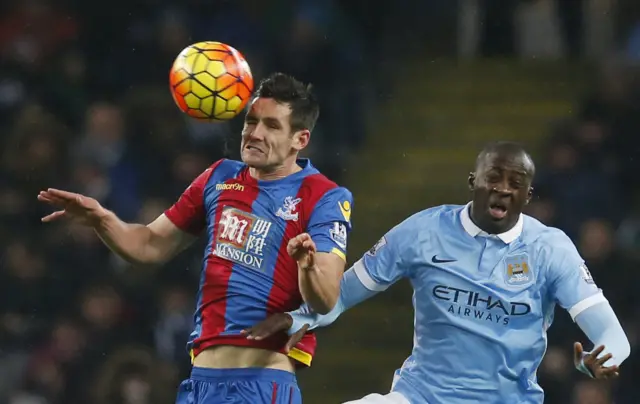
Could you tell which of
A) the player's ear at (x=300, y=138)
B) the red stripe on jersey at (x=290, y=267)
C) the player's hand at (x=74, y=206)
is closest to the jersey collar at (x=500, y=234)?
the red stripe on jersey at (x=290, y=267)

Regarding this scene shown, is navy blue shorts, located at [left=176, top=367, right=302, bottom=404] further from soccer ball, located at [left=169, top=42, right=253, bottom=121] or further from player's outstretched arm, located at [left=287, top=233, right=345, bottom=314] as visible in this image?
soccer ball, located at [left=169, top=42, right=253, bottom=121]

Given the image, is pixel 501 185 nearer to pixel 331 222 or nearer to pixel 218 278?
pixel 331 222

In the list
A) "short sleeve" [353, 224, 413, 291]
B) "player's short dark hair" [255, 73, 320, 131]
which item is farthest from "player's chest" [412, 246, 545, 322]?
"player's short dark hair" [255, 73, 320, 131]

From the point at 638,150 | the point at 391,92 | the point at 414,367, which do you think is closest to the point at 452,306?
the point at 414,367

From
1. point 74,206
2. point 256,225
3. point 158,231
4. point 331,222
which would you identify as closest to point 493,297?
point 331,222

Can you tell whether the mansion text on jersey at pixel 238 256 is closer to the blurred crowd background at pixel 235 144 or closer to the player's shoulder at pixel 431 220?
the player's shoulder at pixel 431 220

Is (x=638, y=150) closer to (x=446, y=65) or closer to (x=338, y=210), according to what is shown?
(x=446, y=65)

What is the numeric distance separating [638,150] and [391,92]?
254 centimetres

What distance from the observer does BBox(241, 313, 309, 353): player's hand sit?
5.18 m

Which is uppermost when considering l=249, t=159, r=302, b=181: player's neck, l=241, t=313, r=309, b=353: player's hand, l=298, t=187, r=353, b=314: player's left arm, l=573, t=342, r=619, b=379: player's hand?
l=249, t=159, r=302, b=181: player's neck

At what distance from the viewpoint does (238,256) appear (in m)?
5.38

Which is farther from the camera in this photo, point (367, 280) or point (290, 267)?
point (367, 280)

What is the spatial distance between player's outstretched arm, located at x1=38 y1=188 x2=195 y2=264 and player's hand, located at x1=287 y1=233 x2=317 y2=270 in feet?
2.95

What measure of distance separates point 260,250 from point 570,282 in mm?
1249
